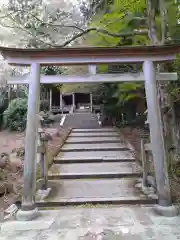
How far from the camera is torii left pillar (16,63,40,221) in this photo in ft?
11.4

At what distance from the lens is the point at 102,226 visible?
307 cm

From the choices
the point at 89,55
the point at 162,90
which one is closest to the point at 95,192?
the point at 89,55

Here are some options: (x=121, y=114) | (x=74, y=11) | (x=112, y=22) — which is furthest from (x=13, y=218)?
(x=121, y=114)

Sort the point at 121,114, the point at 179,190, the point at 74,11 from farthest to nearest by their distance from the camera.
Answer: the point at 121,114, the point at 74,11, the point at 179,190

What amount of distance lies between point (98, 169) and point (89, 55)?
3.25 metres

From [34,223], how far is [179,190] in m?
3.01

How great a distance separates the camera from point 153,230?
9.64 ft

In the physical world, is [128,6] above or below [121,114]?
above

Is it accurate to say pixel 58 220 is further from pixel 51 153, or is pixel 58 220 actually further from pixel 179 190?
pixel 51 153

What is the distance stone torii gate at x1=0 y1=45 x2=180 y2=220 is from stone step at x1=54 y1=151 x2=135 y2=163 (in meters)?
2.90

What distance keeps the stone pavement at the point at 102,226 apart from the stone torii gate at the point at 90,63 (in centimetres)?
42

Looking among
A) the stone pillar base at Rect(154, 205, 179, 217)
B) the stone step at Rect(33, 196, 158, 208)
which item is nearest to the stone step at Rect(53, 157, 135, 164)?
the stone step at Rect(33, 196, 158, 208)

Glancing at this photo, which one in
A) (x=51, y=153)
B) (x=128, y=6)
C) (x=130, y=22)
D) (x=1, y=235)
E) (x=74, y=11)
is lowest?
(x=1, y=235)

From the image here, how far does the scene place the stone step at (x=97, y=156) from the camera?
259 inches
